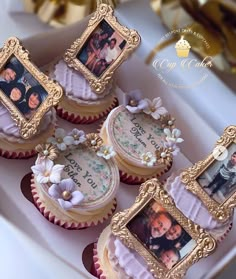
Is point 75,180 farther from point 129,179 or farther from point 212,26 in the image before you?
point 212,26

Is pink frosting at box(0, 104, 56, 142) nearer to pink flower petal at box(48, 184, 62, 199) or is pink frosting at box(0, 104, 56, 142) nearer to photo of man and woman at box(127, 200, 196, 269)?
pink flower petal at box(48, 184, 62, 199)

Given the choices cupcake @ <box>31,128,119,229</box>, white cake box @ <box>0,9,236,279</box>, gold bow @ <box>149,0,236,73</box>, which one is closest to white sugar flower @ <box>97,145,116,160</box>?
cupcake @ <box>31,128,119,229</box>

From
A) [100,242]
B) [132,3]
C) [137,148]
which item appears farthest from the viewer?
[132,3]

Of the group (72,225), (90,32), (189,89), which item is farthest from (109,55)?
(72,225)

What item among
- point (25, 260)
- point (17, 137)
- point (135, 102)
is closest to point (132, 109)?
point (135, 102)

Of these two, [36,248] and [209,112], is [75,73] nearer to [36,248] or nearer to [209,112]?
[209,112]

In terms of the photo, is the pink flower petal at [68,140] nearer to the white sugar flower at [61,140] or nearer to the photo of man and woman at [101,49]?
the white sugar flower at [61,140]
